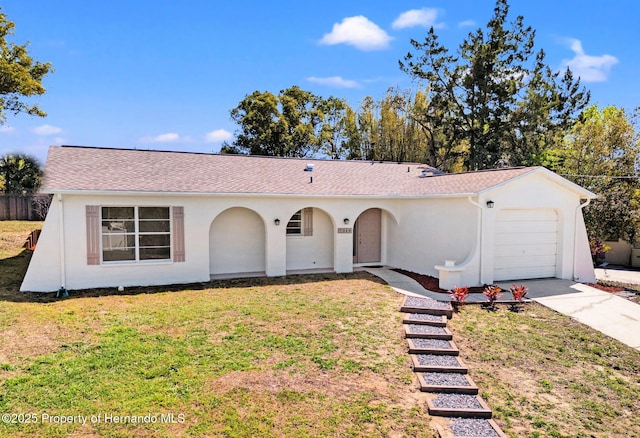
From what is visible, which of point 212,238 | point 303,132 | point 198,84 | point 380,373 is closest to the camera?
point 380,373

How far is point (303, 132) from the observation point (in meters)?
35.7

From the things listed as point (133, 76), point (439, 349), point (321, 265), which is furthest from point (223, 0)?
point (439, 349)

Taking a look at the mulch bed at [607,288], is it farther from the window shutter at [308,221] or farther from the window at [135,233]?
Answer: the window at [135,233]

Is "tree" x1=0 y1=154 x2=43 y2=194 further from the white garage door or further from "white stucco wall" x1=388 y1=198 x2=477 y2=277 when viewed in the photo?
the white garage door

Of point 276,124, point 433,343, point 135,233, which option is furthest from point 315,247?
point 276,124

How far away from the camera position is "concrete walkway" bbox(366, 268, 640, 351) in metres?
9.55

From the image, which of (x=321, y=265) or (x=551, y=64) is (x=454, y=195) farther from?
(x=551, y=64)

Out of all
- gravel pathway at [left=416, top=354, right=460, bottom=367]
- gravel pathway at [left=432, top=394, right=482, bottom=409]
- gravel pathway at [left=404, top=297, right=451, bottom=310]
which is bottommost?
gravel pathway at [left=432, top=394, right=482, bottom=409]

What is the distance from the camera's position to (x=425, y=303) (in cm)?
1064

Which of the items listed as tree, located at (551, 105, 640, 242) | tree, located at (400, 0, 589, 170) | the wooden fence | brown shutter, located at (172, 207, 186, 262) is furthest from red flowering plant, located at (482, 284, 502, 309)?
the wooden fence

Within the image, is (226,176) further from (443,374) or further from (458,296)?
(443,374)

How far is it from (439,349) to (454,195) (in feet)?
21.1

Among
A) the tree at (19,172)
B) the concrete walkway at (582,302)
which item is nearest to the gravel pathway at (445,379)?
the concrete walkway at (582,302)

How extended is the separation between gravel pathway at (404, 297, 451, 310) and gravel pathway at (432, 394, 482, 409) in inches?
147
